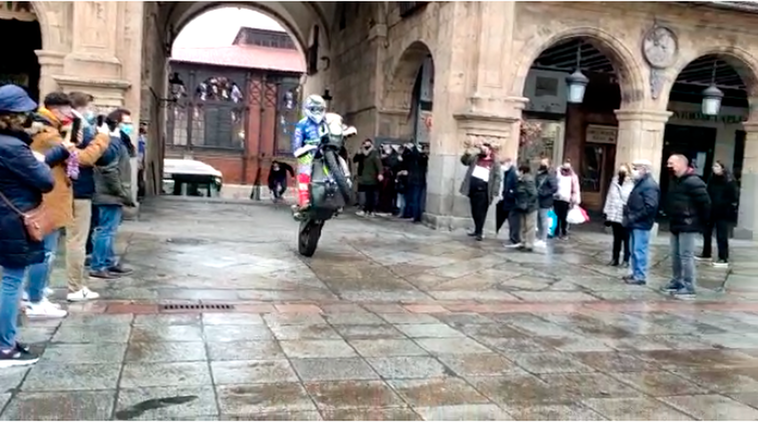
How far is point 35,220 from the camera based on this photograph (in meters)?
4.60

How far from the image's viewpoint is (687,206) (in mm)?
8453

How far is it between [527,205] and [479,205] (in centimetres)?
105

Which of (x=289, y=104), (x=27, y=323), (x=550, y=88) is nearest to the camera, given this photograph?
(x=27, y=323)

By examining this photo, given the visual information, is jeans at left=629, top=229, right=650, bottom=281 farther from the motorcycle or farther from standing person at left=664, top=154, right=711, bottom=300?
the motorcycle

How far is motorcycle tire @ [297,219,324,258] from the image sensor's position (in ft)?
30.4

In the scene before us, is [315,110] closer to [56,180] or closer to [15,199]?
[56,180]

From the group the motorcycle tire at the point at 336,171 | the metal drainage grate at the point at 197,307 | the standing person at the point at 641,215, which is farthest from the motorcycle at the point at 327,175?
the standing person at the point at 641,215

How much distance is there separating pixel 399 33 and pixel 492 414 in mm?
14176

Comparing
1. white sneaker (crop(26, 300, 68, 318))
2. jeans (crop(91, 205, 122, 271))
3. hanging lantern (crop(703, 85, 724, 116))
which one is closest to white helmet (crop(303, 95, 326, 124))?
jeans (crop(91, 205, 122, 271))

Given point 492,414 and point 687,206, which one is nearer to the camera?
point 492,414

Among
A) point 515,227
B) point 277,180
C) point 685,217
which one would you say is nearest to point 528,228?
point 515,227

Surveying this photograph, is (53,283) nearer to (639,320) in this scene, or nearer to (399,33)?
(639,320)

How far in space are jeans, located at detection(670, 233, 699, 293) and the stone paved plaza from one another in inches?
10.9

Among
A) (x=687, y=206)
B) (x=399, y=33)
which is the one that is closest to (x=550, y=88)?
(x=399, y=33)
